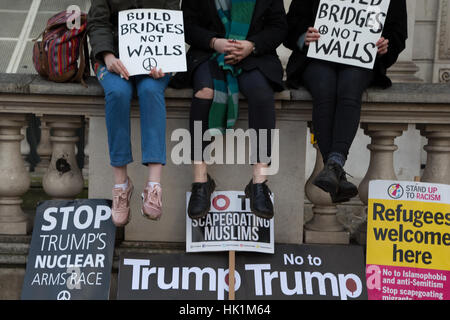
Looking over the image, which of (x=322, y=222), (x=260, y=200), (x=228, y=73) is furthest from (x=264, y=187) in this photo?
(x=228, y=73)

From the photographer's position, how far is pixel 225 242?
134 inches

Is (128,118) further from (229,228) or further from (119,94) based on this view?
(229,228)

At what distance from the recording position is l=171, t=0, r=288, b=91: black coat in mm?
3469

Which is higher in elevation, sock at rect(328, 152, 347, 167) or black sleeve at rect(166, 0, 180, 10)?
black sleeve at rect(166, 0, 180, 10)

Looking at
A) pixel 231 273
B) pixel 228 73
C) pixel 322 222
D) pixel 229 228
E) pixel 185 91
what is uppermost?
pixel 228 73

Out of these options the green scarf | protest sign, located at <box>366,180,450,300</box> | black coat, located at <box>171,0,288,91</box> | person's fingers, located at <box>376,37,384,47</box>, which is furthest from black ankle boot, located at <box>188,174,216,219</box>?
person's fingers, located at <box>376,37,384,47</box>

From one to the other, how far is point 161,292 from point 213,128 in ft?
3.13

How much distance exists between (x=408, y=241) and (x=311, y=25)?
1407 mm

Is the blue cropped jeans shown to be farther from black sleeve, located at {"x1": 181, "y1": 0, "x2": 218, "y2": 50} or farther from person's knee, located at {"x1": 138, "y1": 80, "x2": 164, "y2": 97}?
black sleeve, located at {"x1": 181, "y1": 0, "x2": 218, "y2": 50}

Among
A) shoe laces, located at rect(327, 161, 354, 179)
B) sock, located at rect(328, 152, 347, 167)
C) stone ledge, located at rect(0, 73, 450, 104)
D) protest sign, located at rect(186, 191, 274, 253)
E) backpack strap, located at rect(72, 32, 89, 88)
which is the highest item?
backpack strap, located at rect(72, 32, 89, 88)

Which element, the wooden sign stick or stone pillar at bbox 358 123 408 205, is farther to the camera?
stone pillar at bbox 358 123 408 205

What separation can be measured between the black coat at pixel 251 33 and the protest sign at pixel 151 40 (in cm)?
13

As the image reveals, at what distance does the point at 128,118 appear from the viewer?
3.29m

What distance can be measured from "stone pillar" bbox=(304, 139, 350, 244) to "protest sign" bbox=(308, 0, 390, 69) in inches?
22.6
